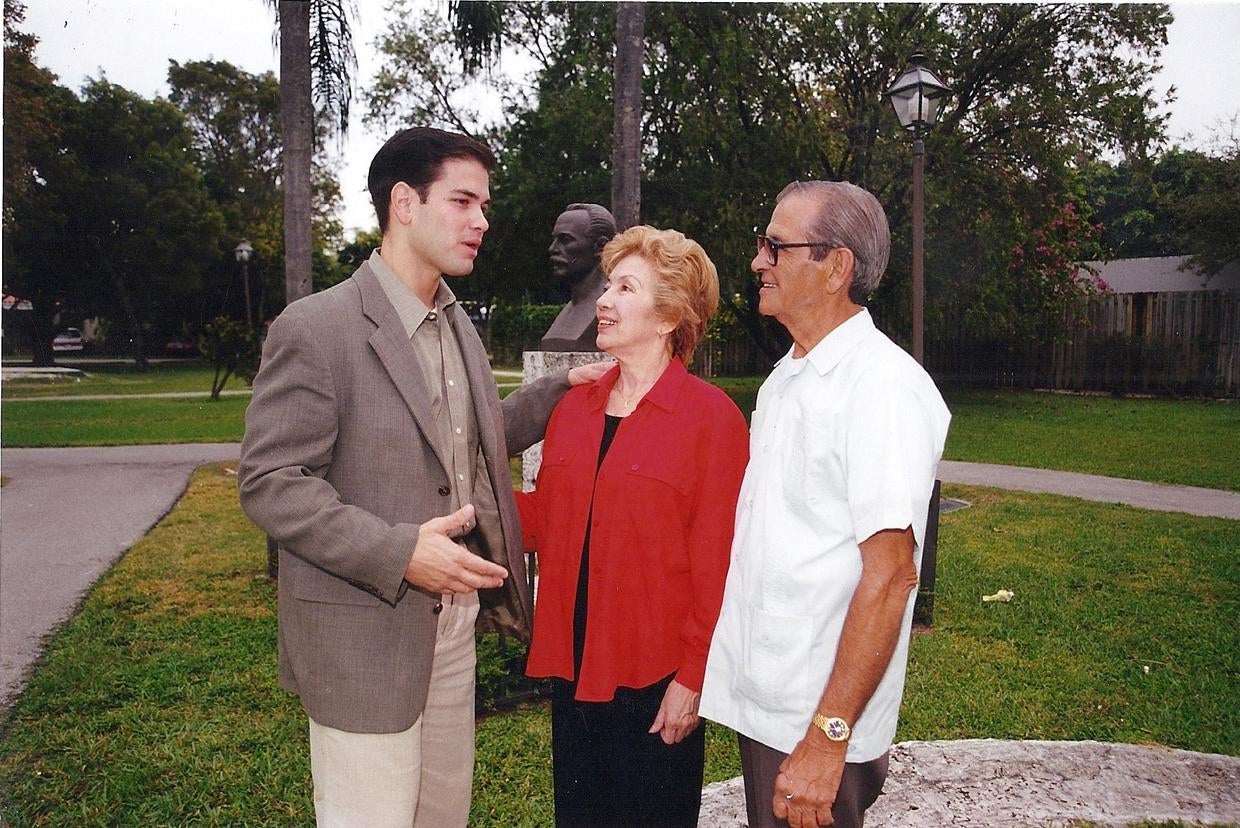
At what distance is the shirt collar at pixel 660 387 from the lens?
2.30 metres

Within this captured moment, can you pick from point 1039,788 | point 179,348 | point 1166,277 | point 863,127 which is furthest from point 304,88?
point 179,348

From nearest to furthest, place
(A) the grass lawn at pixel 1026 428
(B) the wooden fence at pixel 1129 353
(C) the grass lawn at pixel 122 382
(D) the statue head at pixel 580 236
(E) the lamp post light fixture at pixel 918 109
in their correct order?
(D) the statue head at pixel 580 236 → (E) the lamp post light fixture at pixel 918 109 → (A) the grass lawn at pixel 1026 428 → (B) the wooden fence at pixel 1129 353 → (C) the grass lawn at pixel 122 382

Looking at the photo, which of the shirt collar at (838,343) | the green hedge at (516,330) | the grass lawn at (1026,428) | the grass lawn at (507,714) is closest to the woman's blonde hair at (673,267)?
the shirt collar at (838,343)

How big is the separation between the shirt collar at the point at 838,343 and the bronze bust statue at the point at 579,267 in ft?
8.14

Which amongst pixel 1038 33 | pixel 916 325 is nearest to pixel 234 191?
pixel 1038 33

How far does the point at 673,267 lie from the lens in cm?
232

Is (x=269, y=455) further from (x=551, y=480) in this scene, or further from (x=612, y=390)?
(x=612, y=390)

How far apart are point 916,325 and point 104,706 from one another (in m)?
6.43

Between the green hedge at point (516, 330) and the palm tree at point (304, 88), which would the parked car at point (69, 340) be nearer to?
the green hedge at point (516, 330)

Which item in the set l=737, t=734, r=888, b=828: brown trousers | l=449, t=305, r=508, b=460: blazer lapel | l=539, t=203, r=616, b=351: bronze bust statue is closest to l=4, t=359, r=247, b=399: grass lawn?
l=539, t=203, r=616, b=351: bronze bust statue

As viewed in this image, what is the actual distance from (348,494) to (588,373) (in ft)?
2.72

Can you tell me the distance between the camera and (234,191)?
3712 centimetres

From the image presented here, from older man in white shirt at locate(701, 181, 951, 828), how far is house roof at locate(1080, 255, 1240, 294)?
27.7 ft

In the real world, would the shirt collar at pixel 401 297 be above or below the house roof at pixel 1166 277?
below
